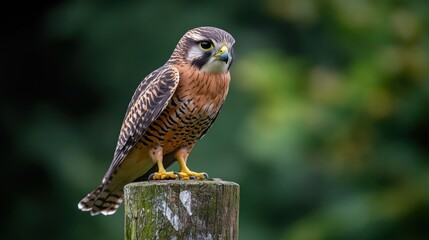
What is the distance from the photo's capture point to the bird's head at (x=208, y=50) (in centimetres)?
584

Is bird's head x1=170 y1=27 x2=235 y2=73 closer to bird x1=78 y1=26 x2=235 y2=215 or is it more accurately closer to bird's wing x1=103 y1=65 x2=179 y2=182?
bird x1=78 y1=26 x2=235 y2=215

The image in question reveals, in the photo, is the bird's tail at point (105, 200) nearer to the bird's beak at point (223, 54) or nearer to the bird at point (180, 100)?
the bird at point (180, 100)

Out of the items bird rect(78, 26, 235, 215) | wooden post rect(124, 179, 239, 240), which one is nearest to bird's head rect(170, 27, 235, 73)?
bird rect(78, 26, 235, 215)

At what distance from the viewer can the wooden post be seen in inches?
177

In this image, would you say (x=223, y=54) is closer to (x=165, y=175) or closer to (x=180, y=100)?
(x=180, y=100)

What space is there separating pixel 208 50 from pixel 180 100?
31 centimetres

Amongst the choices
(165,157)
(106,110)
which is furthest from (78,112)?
(165,157)

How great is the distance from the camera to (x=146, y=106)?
5957 mm

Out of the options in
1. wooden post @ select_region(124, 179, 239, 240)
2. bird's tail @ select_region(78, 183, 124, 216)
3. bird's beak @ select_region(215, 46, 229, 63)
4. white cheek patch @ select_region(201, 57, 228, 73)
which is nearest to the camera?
wooden post @ select_region(124, 179, 239, 240)

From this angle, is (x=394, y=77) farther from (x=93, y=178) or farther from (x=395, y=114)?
(x=93, y=178)

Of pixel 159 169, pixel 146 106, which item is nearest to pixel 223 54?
pixel 146 106

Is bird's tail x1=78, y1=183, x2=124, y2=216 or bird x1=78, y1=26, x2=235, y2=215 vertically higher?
bird x1=78, y1=26, x2=235, y2=215

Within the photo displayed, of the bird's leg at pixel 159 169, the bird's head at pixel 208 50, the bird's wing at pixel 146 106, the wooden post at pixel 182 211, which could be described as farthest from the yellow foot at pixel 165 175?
the wooden post at pixel 182 211

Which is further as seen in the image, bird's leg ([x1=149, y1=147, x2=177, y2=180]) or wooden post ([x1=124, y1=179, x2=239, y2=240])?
bird's leg ([x1=149, y1=147, x2=177, y2=180])
